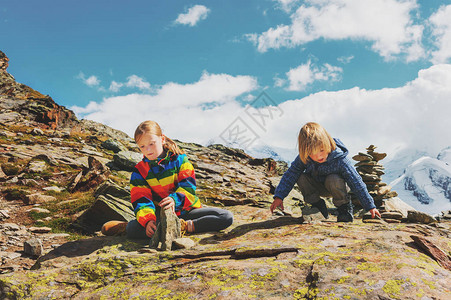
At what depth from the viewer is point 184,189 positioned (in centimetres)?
671

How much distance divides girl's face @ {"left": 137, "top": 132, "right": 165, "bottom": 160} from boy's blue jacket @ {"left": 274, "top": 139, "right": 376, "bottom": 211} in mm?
3243

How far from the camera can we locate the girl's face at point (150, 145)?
6438 millimetres

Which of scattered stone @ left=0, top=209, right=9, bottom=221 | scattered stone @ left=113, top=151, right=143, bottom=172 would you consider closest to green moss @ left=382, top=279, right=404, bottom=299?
scattered stone @ left=0, top=209, right=9, bottom=221

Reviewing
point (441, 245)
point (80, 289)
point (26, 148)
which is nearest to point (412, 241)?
point (441, 245)

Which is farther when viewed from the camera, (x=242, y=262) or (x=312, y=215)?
(x=312, y=215)

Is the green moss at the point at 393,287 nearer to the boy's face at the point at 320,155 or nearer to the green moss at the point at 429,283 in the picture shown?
the green moss at the point at 429,283

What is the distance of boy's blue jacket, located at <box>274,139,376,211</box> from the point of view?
688 centimetres

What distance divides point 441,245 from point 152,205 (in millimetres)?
5686

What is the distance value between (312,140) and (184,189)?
3200mm

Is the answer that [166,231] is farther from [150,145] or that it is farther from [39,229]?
[39,229]

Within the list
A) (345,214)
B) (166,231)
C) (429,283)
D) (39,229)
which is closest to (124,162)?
(39,229)

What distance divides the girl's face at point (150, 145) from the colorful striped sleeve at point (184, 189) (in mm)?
546

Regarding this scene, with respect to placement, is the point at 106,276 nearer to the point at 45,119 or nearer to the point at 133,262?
the point at 133,262

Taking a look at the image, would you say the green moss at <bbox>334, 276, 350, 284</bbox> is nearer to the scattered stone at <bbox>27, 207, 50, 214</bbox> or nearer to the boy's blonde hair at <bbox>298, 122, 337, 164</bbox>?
the boy's blonde hair at <bbox>298, 122, 337, 164</bbox>
